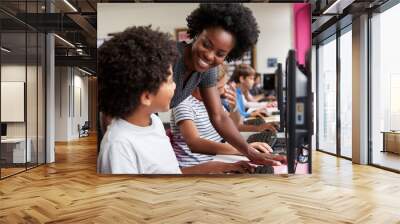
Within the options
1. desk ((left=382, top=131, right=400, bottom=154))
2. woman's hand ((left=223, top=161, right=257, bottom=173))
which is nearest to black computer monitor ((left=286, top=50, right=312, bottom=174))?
woman's hand ((left=223, top=161, right=257, bottom=173))

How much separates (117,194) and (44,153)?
344cm

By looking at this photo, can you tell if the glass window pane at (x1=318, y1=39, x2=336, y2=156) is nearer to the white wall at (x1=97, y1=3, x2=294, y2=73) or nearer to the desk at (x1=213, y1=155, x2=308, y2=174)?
the desk at (x1=213, y1=155, x2=308, y2=174)

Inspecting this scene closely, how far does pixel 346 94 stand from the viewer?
7918 mm

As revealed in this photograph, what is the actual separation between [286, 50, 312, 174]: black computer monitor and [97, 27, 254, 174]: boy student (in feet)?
4.15

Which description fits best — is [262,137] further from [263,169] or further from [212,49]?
[212,49]

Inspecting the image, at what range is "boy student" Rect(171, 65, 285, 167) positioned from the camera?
16.0 feet

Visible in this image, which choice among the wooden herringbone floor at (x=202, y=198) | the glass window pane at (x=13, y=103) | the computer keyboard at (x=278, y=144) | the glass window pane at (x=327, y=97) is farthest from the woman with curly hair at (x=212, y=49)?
the glass window pane at (x=327, y=97)

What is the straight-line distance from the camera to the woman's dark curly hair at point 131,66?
4.39 meters

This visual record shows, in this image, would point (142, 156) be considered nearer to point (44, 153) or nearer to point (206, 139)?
point (206, 139)

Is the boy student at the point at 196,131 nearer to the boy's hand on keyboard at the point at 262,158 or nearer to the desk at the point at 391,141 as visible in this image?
the boy's hand on keyboard at the point at 262,158

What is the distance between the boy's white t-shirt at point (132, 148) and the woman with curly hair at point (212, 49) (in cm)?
43

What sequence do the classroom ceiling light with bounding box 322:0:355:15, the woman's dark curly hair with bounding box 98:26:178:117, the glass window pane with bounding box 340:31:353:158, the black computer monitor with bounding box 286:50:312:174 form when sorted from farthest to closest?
1. the glass window pane with bounding box 340:31:353:158
2. the classroom ceiling light with bounding box 322:0:355:15
3. the black computer monitor with bounding box 286:50:312:174
4. the woman's dark curly hair with bounding box 98:26:178:117

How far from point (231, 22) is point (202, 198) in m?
1.93

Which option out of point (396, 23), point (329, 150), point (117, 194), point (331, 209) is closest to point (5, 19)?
point (117, 194)
